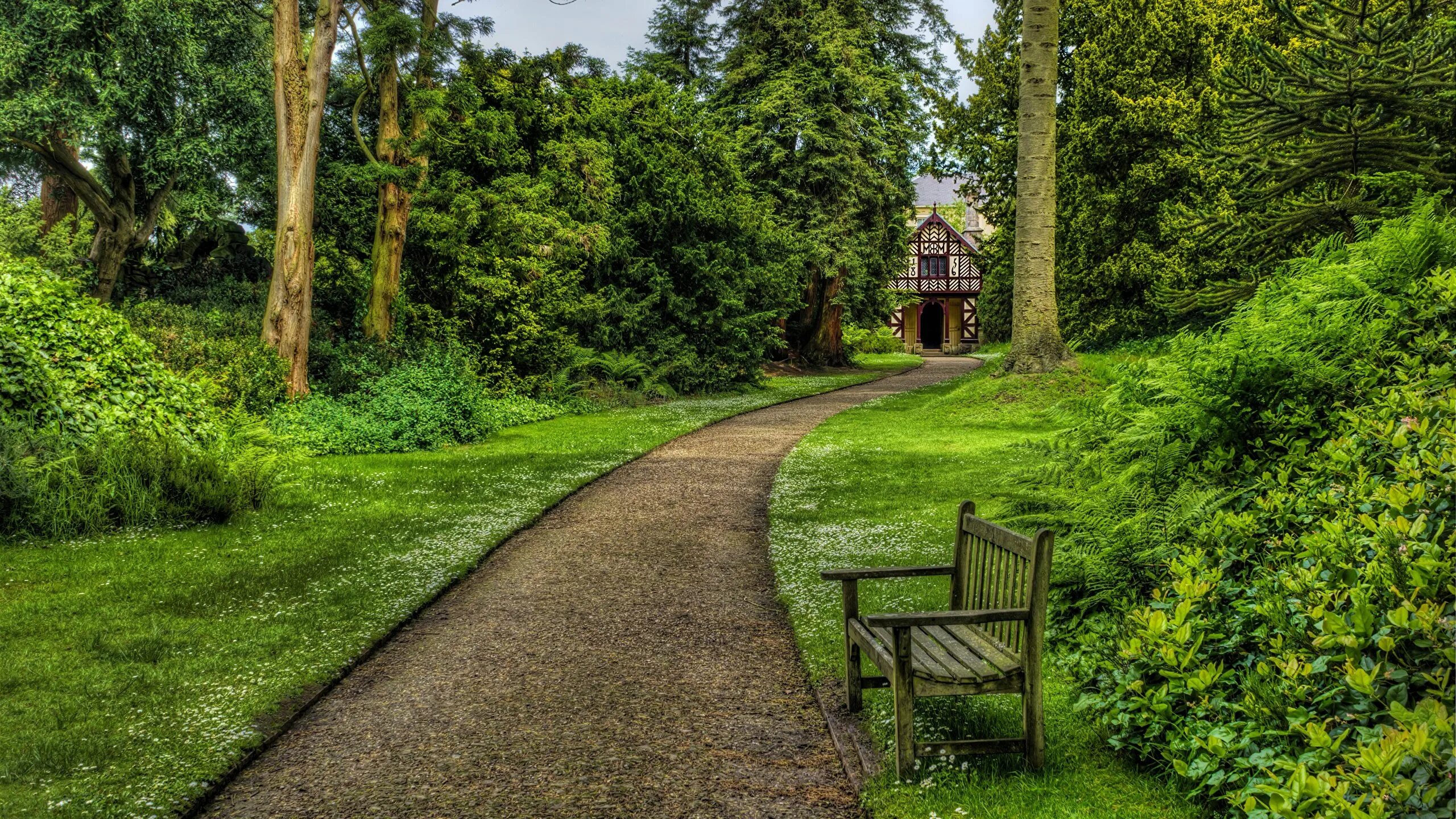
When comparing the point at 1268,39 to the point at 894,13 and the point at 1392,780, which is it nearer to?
the point at 894,13

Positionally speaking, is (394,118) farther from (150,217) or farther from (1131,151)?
(1131,151)

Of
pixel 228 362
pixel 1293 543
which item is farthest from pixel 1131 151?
pixel 1293 543

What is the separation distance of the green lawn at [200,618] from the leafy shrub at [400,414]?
7.33 feet

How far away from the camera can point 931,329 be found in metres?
69.5

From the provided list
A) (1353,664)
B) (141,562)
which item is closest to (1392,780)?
(1353,664)

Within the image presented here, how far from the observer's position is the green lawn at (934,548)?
4055 millimetres

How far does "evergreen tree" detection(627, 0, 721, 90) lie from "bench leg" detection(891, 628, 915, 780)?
3776 cm

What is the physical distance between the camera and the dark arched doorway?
226ft

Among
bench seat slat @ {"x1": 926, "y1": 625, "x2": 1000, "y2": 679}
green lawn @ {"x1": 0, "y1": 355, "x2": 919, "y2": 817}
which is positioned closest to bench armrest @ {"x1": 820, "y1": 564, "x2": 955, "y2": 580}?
bench seat slat @ {"x1": 926, "y1": 625, "x2": 1000, "y2": 679}

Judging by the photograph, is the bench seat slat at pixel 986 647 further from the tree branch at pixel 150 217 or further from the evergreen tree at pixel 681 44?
the evergreen tree at pixel 681 44

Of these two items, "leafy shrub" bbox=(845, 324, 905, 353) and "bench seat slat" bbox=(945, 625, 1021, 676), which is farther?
"leafy shrub" bbox=(845, 324, 905, 353)

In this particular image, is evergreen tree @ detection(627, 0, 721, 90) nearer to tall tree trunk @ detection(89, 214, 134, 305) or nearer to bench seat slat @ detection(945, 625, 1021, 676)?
tall tree trunk @ detection(89, 214, 134, 305)

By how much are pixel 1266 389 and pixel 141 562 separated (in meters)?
9.02

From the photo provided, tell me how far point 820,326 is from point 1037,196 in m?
19.9
